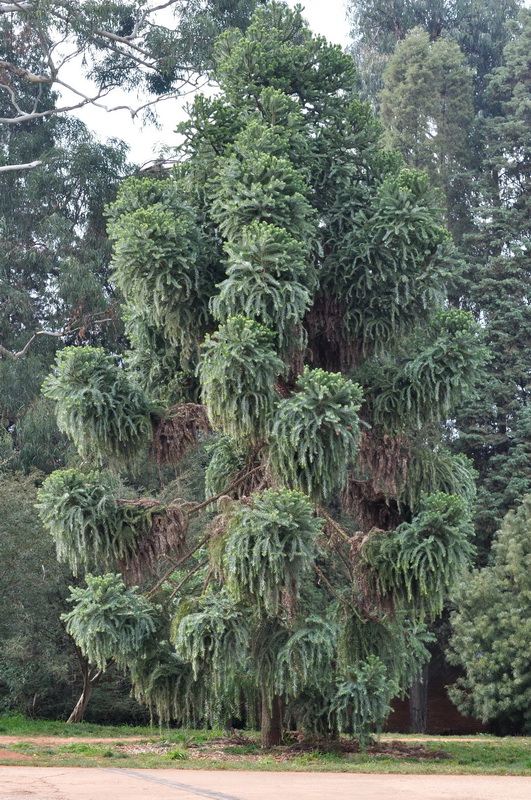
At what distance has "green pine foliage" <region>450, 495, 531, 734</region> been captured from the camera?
19500 mm

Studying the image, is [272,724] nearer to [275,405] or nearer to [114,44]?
[275,405]

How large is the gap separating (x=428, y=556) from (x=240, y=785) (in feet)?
11.9

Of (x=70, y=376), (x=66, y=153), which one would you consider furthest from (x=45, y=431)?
(x=70, y=376)

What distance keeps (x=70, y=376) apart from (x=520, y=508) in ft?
43.1

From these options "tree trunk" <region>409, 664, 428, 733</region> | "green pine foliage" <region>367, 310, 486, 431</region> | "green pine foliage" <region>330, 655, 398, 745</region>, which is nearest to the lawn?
"green pine foliage" <region>330, 655, 398, 745</region>

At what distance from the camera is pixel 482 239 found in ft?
88.4

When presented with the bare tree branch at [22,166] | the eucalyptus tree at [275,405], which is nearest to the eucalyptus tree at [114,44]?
the bare tree branch at [22,166]

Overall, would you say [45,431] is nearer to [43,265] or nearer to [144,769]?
[43,265]

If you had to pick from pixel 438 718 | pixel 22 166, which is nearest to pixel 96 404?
pixel 22 166

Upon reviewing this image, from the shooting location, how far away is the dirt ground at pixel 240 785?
705 cm

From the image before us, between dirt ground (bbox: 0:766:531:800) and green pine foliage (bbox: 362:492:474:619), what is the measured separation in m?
2.08

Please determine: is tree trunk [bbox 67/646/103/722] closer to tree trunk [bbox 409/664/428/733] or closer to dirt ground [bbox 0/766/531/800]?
tree trunk [bbox 409/664/428/733]

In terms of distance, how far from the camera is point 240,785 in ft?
25.6

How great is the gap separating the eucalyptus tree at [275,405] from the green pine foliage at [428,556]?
3 cm
